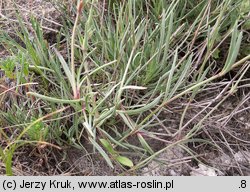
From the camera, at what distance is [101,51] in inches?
46.9

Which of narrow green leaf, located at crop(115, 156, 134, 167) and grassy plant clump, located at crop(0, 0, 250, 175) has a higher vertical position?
grassy plant clump, located at crop(0, 0, 250, 175)

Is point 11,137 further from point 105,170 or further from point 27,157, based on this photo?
point 105,170

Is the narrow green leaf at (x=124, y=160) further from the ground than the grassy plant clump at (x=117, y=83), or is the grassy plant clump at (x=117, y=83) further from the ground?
the grassy plant clump at (x=117, y=83)

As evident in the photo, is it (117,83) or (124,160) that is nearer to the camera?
(124,160)

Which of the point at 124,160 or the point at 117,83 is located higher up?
the point at 117,83

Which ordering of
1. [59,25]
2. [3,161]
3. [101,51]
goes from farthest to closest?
[59,25]
[101,51]
[3,161]

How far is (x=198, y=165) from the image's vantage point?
108 centimetres

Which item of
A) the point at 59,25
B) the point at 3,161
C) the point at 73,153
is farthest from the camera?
the point at 59,25

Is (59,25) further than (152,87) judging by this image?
Yes

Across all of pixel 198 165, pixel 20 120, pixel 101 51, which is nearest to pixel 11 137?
pixel 20 120
